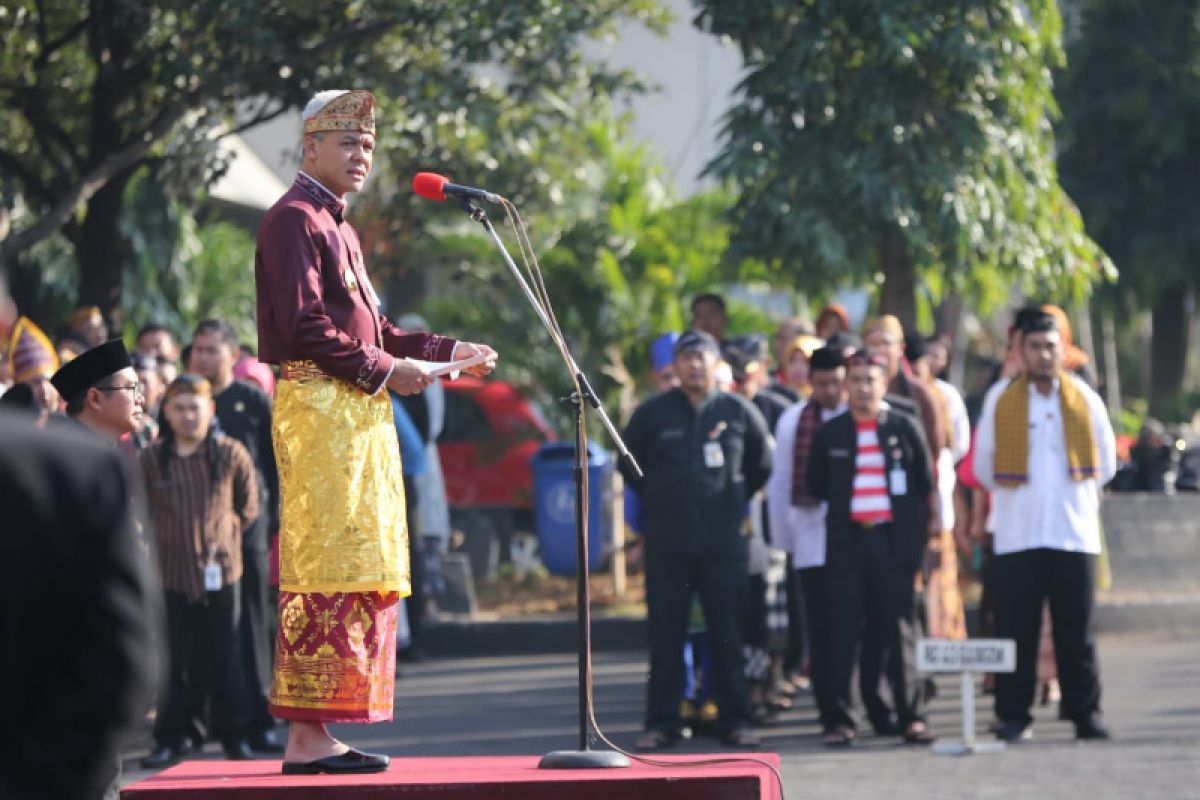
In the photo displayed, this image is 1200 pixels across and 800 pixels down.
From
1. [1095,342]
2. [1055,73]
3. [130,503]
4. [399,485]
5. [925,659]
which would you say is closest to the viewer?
[130,503]

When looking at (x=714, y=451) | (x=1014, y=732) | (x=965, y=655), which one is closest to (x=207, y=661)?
(x=714, y=451)

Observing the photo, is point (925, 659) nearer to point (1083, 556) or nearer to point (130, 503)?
point (1083, 556)

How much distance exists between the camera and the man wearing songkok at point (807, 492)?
1144 cm

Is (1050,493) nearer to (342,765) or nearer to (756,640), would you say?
(756,640)

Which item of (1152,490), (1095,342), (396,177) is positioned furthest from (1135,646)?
(1095,342)

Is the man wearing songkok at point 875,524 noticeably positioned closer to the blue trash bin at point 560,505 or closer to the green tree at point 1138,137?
the blue trash bin at point 560,505

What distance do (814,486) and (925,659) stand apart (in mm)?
1245

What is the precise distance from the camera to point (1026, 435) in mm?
11000

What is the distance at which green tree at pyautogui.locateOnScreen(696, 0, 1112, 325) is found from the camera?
14773 millimetres

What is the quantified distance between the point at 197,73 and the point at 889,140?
461cm

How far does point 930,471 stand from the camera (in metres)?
11.1

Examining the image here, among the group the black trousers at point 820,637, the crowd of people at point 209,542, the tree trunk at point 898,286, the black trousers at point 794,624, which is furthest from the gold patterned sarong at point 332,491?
the tree trunk at point 898,286

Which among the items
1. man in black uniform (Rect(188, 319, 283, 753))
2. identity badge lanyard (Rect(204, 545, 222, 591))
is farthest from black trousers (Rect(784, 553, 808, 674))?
identity badge lanyard (Rect(204, 545, 222, 591))

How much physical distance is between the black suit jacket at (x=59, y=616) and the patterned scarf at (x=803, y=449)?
8.71m
